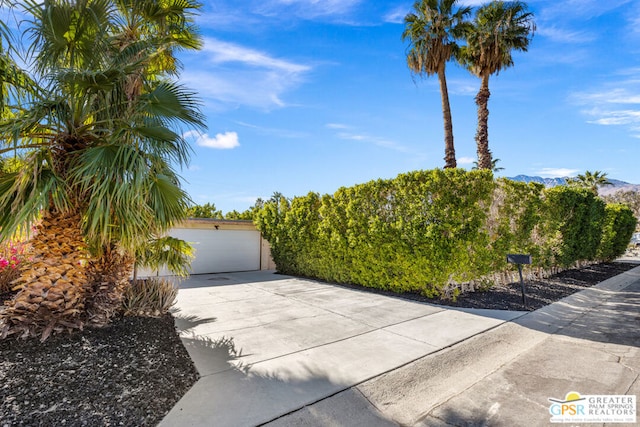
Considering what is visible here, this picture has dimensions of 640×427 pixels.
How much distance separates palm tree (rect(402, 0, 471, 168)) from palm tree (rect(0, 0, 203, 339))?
1132cm

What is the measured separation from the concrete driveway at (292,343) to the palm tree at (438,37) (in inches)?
351

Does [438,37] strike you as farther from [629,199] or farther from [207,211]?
[629,199]

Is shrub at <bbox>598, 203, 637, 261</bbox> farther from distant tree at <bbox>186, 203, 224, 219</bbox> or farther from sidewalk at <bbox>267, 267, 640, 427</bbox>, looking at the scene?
distant tree at <bbox>186, 203, 224, 219</bbox>

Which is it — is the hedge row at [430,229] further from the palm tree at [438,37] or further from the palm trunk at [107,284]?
the palm trunk at [107,284]

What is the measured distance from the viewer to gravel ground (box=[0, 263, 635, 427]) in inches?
98.0

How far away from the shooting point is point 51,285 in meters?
3.98

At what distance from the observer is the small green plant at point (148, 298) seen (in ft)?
16.7

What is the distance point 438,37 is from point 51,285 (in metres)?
14.8

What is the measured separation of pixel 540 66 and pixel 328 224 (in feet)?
29.8

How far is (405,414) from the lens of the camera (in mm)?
2689

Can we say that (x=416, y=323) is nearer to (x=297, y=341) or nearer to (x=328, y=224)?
(x=297, y=341)

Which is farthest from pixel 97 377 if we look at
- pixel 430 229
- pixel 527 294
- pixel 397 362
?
pixel 527 294
